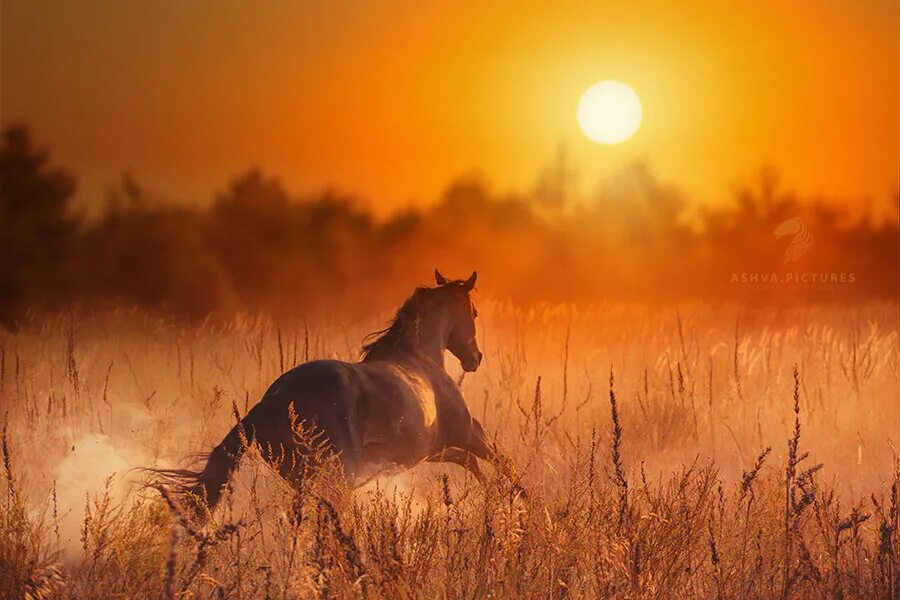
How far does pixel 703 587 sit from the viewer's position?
486 cm

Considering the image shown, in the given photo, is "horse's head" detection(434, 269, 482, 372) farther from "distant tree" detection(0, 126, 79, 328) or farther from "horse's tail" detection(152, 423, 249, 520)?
"distant tree" detection(0, 126, 79, 328)

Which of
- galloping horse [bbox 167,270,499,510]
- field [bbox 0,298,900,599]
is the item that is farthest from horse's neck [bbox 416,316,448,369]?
field [bbox 0,298,900,599]

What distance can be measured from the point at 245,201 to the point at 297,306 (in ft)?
18.7

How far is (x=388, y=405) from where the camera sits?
6332 millimetres

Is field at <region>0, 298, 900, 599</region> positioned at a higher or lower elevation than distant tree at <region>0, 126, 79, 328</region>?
lower

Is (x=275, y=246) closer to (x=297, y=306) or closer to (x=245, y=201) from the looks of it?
(x=245, y=201)

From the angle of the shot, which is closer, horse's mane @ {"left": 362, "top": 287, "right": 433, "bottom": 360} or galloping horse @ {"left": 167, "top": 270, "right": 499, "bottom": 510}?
galloping horse @ {"left": 167, "top": 270, "right": 499, "bottom": 510}

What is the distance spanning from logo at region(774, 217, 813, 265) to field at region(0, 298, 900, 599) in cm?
1300

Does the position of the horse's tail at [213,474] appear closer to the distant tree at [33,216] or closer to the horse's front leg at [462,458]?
the horse's front leg at [462,458]

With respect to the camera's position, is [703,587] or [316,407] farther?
[316,407]

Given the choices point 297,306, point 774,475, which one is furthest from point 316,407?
point 297,306

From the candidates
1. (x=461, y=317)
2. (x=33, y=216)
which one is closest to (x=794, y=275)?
(x=33, y=216)

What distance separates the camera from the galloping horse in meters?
5.79

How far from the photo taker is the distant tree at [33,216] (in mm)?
23641
